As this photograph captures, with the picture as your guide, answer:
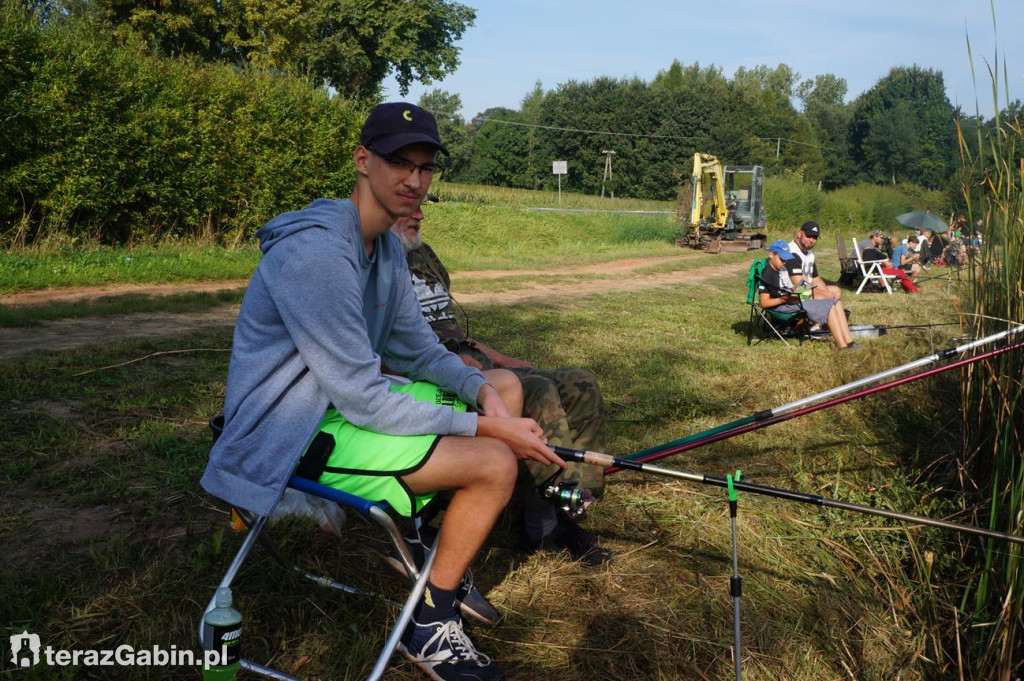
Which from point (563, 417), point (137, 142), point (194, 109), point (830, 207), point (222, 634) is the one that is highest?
point (194, 109)

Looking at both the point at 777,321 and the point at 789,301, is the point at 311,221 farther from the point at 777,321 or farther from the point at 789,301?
the point at 777,321

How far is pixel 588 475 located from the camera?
11.8 feet

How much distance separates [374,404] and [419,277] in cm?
225

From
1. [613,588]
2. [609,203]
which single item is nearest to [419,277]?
[613,588]

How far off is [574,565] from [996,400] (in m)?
1.83

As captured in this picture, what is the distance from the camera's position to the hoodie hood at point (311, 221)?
8.29 ft

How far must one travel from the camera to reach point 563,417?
3.57 meters

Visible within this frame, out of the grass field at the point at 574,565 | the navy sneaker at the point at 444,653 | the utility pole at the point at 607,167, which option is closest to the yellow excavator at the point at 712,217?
the grass field at the point at 574,565

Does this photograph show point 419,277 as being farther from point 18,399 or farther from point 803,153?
point 803,153

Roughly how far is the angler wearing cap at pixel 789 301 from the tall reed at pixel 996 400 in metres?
5.36

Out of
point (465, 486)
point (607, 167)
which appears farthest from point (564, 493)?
point (607, 167)

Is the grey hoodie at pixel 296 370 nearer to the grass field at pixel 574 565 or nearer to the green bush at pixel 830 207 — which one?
the grass field at pixel 574 565

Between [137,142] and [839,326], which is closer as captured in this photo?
[839,326]

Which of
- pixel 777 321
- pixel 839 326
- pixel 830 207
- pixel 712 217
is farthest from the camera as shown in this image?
pixel 830 207
